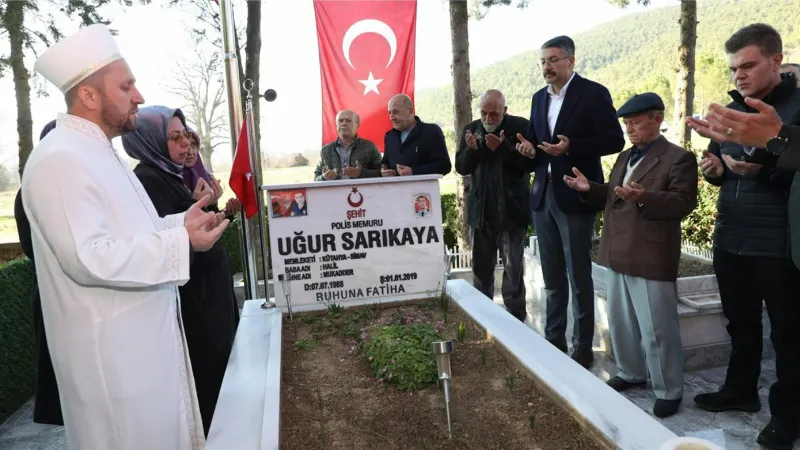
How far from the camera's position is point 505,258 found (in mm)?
4949

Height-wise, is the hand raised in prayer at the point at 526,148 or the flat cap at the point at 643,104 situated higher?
the flat cap at the point at 643,104

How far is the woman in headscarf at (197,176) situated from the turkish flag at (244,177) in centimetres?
8

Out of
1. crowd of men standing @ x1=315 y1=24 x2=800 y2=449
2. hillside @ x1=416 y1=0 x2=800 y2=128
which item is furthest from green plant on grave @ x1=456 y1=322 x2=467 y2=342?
hillside @ x1=416 y1=0 x2=800 y2=128

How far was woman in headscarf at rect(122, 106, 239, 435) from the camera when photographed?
2953 mm

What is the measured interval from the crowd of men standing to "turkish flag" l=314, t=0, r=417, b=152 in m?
1.83

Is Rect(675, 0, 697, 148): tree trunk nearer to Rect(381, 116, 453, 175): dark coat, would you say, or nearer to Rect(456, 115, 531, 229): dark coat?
Rect(456, 115, 531, 229): dark coat

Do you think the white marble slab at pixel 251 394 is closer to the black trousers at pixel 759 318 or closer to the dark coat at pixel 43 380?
the dark coat at pixel 43 380

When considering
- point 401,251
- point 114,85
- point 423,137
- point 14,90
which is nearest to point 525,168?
point 423,137

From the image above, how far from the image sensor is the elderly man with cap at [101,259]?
1.88 m

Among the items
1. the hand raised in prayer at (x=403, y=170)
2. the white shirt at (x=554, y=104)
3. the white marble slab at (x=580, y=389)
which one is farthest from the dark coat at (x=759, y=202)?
the hand raised in prayer at (x=403, y=170)

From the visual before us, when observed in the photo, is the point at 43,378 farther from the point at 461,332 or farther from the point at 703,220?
the point at 703,220

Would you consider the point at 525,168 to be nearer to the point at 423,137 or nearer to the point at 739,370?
the point at 423,137

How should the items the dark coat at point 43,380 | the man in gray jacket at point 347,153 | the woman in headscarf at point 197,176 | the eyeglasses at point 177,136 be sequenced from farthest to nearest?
the man in gray jacket at point 347,153, the woman in headscarf at point 197,176, the eyeglasses at point 177,136, the dark coat at point 43,380

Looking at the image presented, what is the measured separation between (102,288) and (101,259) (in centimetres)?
24
